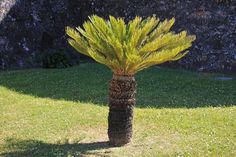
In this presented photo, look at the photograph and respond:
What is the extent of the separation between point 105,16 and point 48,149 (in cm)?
912

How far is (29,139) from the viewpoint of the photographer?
25.9 ft

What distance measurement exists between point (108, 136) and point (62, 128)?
1198mm

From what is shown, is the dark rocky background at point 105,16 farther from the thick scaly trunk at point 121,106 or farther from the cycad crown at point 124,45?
the thick scaly trunk at point 121,106

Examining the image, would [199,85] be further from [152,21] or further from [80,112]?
[152,21]

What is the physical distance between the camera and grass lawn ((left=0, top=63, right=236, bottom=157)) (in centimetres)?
737

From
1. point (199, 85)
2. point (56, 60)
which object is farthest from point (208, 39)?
point (56, 60)

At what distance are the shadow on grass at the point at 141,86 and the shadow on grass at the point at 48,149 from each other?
2.59 metres

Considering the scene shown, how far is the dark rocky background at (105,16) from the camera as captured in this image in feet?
45.8

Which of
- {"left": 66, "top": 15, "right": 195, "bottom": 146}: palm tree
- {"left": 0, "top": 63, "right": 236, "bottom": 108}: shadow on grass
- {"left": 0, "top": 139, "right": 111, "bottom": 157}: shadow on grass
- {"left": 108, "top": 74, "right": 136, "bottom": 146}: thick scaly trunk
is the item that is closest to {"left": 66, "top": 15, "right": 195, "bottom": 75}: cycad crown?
{"left": 66, "top": 15, "right": 195, "bottom": 146}: palm tree

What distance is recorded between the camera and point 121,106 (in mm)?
7281

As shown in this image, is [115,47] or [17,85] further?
[17,85]

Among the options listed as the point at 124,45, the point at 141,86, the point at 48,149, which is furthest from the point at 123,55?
the point at 141,86

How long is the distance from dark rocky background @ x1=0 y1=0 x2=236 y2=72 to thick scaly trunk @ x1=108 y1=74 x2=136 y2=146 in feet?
22.2

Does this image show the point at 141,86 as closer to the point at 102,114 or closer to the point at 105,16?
the point at 102,114
